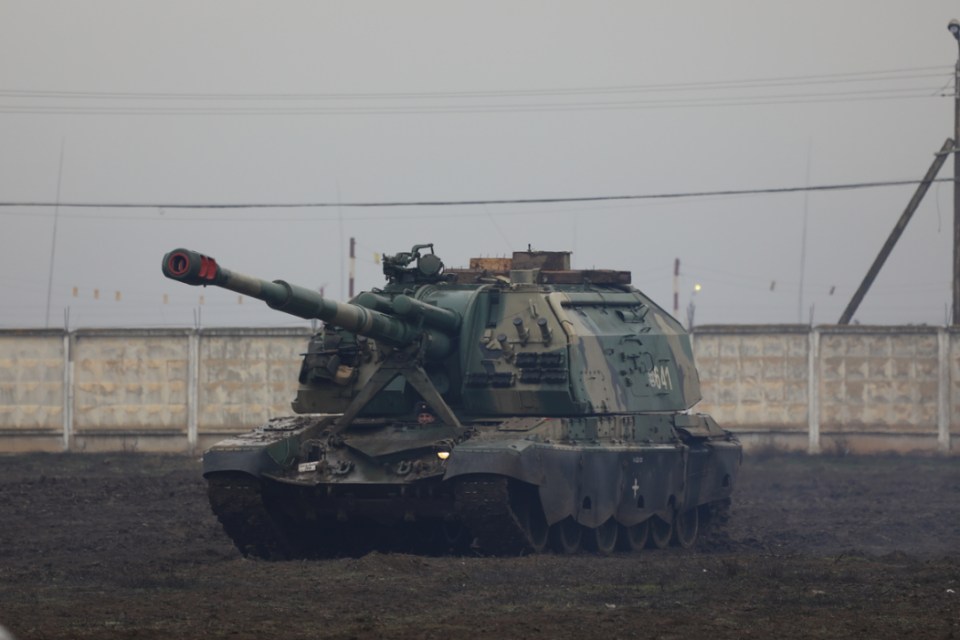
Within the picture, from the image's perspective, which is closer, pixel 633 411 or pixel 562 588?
pixel 562 588

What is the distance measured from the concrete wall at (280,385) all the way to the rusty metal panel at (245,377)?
0.07 feet

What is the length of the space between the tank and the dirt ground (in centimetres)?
66

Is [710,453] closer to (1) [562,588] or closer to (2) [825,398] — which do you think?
(1) [562,588]

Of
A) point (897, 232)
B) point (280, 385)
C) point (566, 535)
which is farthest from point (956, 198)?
point (566, 535)

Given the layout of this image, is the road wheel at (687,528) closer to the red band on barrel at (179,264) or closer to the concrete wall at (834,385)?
the red band on barrel at (179,264)

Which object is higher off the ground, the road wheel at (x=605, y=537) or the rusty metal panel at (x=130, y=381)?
the rusty metal panel at (x=130, y=381)

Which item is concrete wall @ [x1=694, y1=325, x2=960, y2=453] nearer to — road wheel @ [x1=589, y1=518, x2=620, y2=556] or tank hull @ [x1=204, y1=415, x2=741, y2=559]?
road wheel @ [x1=589, y1=518, x2=620, y2=556]

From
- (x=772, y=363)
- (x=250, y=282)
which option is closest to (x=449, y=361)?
(x=250, y=282)

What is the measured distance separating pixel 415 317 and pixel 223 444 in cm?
244

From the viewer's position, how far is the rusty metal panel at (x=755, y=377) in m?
35.8

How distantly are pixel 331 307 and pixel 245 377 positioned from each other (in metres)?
19.2

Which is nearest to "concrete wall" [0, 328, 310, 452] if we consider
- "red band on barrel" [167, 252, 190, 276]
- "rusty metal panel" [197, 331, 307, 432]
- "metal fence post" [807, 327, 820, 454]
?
"rusty metal panel" [197, 331, 307, 432]

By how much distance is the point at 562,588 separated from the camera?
1486 centimetres

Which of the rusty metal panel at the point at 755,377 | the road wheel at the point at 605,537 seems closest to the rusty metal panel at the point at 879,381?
the rusty metal panel at the point at 755,377
